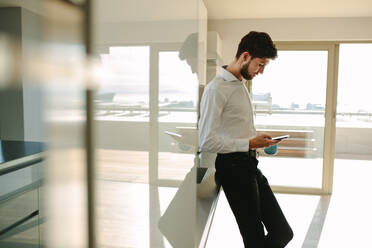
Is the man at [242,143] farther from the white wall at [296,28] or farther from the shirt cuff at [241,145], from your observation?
the white wall at [296,28]

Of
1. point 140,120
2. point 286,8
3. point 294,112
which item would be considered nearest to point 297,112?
point 294,112

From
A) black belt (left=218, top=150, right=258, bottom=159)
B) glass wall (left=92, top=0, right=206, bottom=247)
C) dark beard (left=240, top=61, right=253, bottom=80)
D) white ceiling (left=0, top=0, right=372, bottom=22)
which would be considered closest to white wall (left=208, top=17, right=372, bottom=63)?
white ceiling (left=0, top=0, right=372, bottom=22)

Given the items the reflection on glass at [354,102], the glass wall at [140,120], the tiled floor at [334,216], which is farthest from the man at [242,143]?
the reflection on glass at [354,102]

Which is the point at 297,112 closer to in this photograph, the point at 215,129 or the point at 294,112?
the point at 294,112

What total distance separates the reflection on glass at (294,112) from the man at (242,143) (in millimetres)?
2591

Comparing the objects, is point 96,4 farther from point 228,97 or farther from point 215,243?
point 215,243

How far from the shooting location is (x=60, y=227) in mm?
433

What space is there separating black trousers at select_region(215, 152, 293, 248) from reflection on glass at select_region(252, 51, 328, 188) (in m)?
2.69

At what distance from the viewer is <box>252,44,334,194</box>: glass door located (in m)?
4.30

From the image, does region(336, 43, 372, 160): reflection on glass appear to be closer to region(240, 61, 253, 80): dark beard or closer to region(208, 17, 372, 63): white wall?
region(208, 17, 372, 63): white wall

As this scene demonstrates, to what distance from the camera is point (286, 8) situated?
3730 millimetres

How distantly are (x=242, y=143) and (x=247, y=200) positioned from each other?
0.30 metres

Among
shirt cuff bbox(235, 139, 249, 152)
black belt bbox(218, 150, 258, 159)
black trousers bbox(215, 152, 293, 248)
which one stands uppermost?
shirt cuff bbox(235, 139, 249, 152)

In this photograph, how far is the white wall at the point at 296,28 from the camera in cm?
411
